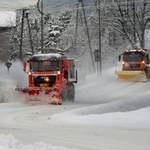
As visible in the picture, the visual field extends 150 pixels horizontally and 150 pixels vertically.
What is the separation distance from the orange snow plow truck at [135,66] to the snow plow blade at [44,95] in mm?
12679

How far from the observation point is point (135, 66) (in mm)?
36375

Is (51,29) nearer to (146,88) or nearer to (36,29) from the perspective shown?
(36,29)

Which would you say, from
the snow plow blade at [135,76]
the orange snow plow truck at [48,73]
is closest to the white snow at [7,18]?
the snow plow blade at [135,76]

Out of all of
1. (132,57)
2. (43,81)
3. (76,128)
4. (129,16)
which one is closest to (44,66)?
(43,81)

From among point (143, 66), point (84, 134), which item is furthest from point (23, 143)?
point (143, 66)

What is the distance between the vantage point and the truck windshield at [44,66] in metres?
23.5

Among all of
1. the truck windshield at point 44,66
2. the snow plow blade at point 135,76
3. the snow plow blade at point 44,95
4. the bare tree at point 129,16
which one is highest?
the bare tree at point 129,16

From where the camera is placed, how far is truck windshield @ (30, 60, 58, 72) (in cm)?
2345

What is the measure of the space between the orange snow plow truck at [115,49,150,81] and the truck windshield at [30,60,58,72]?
1172 cm

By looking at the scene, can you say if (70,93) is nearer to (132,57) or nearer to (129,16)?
(132,57)

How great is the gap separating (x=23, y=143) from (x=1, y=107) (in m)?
9.34

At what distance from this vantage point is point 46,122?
15398mm

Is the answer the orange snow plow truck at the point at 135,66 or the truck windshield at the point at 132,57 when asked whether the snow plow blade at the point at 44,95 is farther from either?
the truck windshield at the point at 132,57

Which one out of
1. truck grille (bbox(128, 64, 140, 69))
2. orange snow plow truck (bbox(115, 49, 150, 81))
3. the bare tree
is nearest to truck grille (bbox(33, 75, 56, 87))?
orange snow plow truck (bbox(115, 49, 150, 81))
